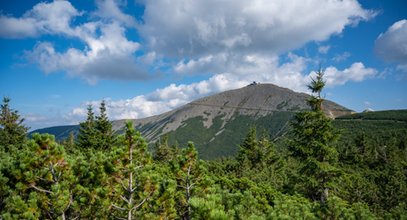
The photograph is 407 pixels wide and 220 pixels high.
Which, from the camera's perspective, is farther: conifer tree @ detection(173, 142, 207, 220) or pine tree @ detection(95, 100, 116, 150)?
pine tree @ detection(95, 100, 116, 150)

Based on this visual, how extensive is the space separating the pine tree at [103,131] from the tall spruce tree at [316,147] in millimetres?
26261

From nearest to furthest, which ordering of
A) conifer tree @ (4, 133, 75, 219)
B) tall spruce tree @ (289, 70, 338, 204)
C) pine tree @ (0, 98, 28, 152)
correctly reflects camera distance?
conifer tree @ (4, 133, 75, 219) → tall spruce tree @ (289, 70, 338, 204) → pine tree @ (0, 98, 28, 152)

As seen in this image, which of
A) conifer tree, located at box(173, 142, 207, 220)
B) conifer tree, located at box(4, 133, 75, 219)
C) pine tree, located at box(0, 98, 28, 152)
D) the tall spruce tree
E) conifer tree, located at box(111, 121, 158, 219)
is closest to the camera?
conifer tree, located at box(4, 133, 75, 219)

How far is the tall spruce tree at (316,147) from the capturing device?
23.6 m

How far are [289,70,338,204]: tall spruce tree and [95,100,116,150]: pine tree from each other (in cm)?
2626

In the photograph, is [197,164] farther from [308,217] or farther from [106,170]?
[308,217]

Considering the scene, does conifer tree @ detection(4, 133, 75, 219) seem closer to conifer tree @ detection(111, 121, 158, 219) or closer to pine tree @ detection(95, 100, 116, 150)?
conifer tree @ detection(111, 121, 158, 219)

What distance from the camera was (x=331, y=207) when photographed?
9.89 meters

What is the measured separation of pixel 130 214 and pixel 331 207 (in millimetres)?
6994

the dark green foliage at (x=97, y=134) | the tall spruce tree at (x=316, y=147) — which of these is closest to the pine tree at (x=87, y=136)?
the dark green foliage at (x=97, y=134)

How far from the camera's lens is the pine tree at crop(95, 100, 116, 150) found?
4069 cm

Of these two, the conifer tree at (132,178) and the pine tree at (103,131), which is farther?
the pine tree at (103,131)

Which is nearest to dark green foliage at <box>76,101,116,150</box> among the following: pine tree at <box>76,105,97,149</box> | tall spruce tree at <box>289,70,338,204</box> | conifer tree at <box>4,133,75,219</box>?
pine tree at <box>76,105,97,149</box>

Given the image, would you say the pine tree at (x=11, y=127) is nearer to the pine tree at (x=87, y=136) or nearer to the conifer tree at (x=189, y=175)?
the pine tree at (x=87, y=136)
